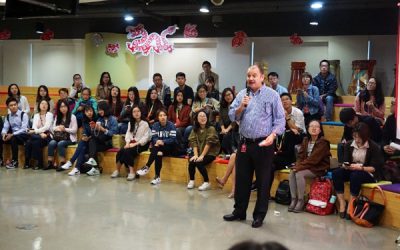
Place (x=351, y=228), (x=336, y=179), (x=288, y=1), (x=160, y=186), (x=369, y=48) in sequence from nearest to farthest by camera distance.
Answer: (x=351, y=228)
(x=336, y=179)
(x=160, y=186)
(x=288, y=1)
(x=369, y=48)

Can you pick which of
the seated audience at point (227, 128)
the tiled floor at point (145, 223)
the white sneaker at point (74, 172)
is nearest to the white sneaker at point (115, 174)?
the white sneaker at point (74, 172)

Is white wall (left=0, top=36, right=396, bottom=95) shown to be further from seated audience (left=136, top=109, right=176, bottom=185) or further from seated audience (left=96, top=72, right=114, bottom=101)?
seated audience (left=136, top=109, right=176, bottom=185)

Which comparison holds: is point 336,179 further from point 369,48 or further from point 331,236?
point 369,48

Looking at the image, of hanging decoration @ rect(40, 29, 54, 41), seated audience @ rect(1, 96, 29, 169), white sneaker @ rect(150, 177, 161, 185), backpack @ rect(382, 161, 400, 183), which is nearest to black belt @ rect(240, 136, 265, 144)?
backpack @ rect(382, 161, 400, 183)

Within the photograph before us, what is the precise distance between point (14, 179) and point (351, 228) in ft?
14.8

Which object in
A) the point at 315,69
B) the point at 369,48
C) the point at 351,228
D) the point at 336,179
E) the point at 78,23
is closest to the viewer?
the point at 351,228

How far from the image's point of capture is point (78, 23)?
1258 centimetres

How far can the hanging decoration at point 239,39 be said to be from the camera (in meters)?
10.7

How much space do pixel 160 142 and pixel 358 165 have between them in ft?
9.17

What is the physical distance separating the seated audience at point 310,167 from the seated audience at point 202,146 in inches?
51.9

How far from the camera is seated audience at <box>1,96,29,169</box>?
791 cm

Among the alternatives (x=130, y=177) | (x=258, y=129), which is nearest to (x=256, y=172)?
(x=258, y=129)

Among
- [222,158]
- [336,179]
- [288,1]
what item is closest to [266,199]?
[336,179]

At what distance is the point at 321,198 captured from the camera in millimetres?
5066
